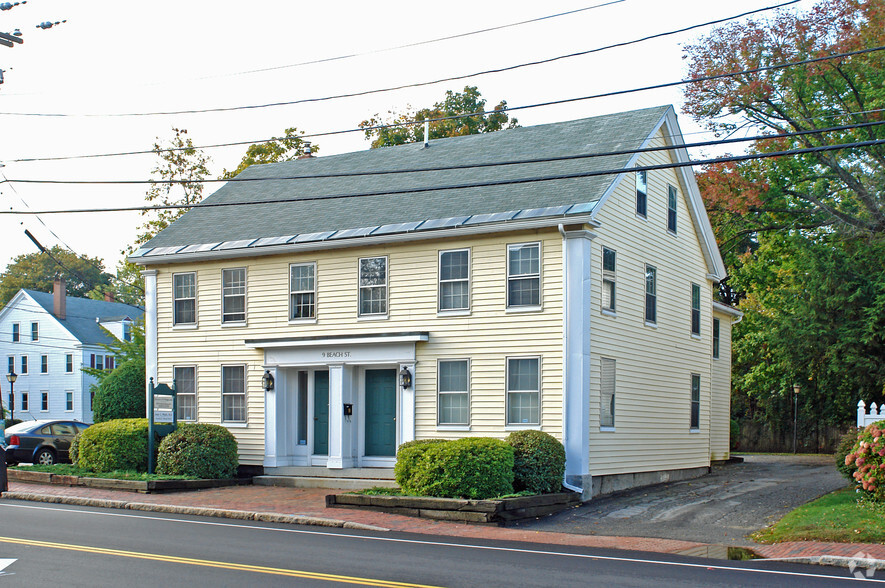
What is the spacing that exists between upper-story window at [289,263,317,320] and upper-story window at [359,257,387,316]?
1.40 m

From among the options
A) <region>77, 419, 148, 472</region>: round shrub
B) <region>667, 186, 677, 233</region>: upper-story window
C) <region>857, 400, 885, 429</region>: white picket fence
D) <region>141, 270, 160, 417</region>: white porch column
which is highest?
<region>667, 186, 677, 233</region>: upper-story window

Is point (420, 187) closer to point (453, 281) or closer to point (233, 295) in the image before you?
point (453, 281)

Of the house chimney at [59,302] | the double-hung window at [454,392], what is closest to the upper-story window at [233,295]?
the double-hung window at [454,392]

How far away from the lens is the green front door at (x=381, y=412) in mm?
20938

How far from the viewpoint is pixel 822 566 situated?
11.4 metres

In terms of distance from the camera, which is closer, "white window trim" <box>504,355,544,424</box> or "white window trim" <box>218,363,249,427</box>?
"white window trim" <box>504,355,544,424</box>

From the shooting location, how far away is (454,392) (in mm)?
19656

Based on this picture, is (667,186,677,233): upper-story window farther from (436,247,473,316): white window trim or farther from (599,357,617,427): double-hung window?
(436,247,473,316): white window trim

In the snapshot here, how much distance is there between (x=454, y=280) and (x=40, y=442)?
14138mm

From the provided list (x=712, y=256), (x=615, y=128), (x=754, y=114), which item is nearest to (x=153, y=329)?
(x=615, y=128)

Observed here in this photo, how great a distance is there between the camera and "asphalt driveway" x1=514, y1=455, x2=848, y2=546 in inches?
587

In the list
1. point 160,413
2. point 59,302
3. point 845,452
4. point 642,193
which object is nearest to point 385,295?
point 160,413

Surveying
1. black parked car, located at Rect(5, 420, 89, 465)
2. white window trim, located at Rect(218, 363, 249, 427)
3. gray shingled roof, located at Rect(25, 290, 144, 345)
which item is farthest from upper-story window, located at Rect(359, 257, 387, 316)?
gray shingled roof, located at Rect(25, 290, 144, 345)

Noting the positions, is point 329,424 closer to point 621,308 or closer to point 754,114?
point 621,308
